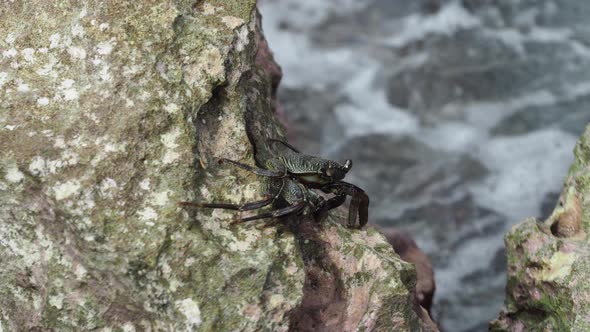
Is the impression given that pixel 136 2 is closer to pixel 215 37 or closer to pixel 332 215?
pixel 215 37

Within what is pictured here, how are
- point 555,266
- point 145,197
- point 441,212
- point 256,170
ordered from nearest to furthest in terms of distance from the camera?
point 145,197 < point 256,170 < point 555,266 < point 441,212

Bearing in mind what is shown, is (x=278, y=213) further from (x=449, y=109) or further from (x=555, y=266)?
(x=449, y=109)

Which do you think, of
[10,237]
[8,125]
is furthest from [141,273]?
[8,125]

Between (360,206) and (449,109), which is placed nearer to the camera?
(360,206)

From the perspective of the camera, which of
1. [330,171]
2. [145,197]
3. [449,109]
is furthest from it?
[449,109]

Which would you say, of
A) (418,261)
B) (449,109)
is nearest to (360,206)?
(418,261)

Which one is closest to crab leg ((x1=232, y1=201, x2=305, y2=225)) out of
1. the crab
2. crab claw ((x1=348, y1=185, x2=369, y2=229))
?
the crab

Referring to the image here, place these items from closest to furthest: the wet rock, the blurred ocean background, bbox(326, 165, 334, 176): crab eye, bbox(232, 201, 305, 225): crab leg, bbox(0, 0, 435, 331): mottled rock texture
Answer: bbox(0, 0, 435, 331): mottled rock texture, bbox(232, 201, 305, 225): crab leg, bbox(326, 165, 334, 176): crab eye, the wet rock, the blurred ocean background

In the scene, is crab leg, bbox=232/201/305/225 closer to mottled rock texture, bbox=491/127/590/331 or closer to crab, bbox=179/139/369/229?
crab, bbox=179/139/369/229
